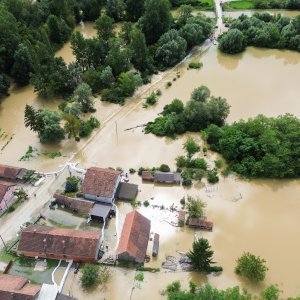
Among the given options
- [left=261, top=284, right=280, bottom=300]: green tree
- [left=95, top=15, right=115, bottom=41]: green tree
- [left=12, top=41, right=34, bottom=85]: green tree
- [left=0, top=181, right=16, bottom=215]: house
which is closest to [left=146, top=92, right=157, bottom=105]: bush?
[left=95, top=15, right=115, bottom=41]: green tree

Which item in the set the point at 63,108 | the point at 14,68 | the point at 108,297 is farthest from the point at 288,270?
the point at 14,68

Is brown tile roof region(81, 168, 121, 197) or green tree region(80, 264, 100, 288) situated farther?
brown tile roof region(81, 168, 121, 197)

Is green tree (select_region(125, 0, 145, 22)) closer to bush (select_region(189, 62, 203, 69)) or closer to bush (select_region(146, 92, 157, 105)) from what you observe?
bush (select_region(189, 62, 203, 69))

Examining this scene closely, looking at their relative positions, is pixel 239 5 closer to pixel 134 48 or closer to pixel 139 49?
pixel 139 49

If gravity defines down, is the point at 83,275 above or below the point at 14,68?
below

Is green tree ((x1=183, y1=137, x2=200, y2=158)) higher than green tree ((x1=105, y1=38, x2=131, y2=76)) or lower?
lower

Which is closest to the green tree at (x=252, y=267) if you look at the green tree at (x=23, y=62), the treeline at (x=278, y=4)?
the green tree at (x=23, y=62)

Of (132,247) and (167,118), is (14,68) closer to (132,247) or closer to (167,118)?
(167,118)
